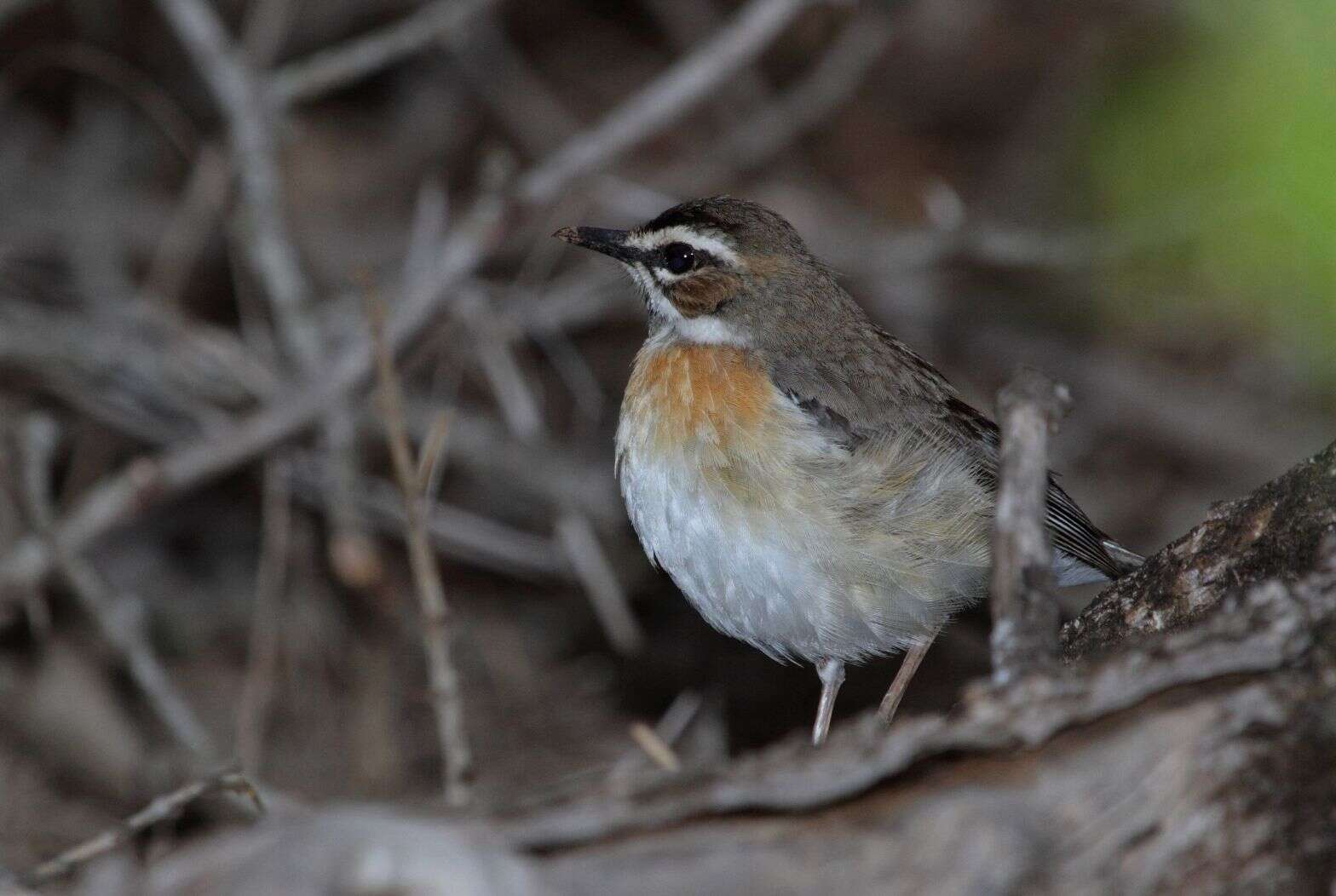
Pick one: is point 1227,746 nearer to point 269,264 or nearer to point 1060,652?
point 1060,652

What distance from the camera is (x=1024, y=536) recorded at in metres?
3.25

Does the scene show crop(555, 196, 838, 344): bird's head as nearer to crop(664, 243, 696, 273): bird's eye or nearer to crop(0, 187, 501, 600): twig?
crop(664, 243, 696, 273): bird's eye

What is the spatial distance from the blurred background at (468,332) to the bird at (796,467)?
88cm

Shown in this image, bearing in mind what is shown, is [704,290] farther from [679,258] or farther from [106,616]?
[106,616]

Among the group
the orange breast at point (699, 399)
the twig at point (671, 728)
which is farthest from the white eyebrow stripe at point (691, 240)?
the twig at point (671, 728)

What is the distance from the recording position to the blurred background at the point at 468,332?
7062mm

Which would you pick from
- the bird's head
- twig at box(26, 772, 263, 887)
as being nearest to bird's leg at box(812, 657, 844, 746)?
the bird's head

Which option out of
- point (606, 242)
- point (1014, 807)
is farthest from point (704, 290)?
point (1014, 807)

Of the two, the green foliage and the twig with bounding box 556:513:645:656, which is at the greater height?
the green foliage

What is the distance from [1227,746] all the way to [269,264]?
5763 millimetres

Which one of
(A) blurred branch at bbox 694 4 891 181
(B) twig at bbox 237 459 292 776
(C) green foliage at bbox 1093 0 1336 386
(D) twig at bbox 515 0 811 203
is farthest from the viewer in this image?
(A) blurred branch at bbox 694 4 891 181

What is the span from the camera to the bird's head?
5863 mm

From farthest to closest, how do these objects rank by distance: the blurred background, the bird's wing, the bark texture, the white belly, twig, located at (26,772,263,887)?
1. the blurred background
2. the bird's wing
3. the white belly
4. twig, located at (26,772,263,887)
5. the bark texture

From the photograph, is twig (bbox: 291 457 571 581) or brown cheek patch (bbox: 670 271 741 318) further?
twig (bbox: 291 457 571 581)
